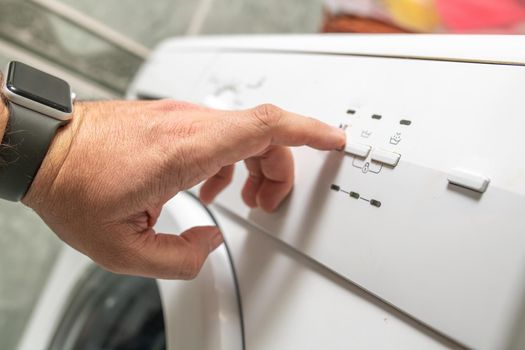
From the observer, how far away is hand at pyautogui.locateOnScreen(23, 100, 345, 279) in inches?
16.4

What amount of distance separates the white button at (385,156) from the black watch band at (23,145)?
270 millimetres

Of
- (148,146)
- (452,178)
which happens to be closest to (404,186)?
(452,178)

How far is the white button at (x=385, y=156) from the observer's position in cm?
38

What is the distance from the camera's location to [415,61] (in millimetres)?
420

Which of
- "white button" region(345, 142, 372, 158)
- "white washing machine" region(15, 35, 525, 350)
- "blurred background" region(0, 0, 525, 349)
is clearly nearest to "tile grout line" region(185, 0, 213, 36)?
"blurred background" region(0, 0, 525, 349)

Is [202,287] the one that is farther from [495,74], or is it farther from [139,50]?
[139,50]

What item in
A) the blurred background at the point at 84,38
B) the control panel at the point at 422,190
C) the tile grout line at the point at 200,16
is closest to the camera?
the control panel at the point at 422,190

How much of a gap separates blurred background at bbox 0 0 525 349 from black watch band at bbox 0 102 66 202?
1.80 feet

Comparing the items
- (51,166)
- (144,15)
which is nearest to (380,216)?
(51,166)

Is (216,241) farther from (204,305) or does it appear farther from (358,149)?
(358,149)

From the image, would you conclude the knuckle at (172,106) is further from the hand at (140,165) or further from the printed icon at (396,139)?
the printed icon at (396,139)

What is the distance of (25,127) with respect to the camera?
415 millimetres

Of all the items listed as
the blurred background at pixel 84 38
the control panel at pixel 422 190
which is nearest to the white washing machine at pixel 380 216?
the control panel at pixel 422 190

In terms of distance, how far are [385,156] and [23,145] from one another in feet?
0.97
